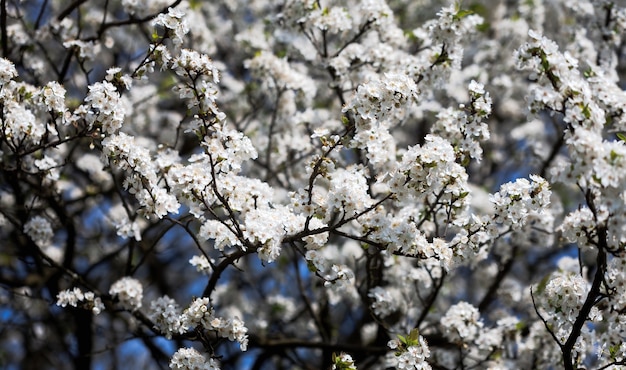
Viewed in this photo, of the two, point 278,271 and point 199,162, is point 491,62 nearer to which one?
point 278,271

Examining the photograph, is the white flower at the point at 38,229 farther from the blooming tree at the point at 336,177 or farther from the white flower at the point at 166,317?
the white flower at the point at 166,317

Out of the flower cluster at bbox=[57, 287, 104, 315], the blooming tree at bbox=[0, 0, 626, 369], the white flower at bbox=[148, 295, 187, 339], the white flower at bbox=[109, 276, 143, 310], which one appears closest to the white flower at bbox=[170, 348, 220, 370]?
the blooming tree at bbox=[0, 0, 626, 369]

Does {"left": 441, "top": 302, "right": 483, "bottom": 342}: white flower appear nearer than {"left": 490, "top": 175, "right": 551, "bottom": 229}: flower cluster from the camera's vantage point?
No

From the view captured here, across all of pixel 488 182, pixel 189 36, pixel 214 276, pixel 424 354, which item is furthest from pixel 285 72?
pixel 488 182

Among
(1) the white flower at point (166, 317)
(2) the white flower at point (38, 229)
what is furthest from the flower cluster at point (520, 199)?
(2) the white flower at point (38, 229)

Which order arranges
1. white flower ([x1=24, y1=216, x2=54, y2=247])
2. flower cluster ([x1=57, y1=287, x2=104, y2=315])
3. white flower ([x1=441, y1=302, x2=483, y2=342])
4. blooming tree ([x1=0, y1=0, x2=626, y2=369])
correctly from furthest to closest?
white flower ([x1=24, y1=216, x2=54, y2=247])
white flower ([x1=441, y1=302, x2=483, y2=342])
flower cluster ([x1=57, y1=287, x2=104, y2=315])
blooming tree ([x1=0, y1=0, x2=626, y2=369])

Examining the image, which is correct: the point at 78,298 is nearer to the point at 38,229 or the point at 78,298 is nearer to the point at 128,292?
the point at 128,292

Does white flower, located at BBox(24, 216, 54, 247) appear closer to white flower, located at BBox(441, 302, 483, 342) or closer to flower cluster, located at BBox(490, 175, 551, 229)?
white flower, located at BBox(441, 302, 483, 342)

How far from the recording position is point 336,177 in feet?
14.8

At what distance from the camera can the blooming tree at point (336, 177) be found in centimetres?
438

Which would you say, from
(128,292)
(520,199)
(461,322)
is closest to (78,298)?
Result: (128,292)

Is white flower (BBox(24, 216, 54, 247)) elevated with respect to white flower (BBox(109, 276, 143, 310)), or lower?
elevated

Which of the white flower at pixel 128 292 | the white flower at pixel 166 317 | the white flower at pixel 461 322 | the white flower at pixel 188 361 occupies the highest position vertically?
the white flower at pixel 128 292

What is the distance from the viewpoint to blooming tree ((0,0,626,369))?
4.38m
